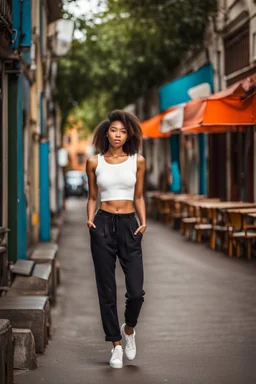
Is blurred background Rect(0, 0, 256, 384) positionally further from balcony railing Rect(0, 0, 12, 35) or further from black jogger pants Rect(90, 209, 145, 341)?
black jogger pants Rect(90, 209, 145, 341)

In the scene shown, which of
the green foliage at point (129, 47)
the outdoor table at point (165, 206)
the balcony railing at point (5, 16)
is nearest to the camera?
the balcony railing at point (5, 16)

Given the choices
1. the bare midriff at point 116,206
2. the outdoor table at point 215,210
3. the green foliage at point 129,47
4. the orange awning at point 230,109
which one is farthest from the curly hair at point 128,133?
the green foliage at point 129,47

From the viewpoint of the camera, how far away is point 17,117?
39.2 feet

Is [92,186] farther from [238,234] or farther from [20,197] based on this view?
[238,234]

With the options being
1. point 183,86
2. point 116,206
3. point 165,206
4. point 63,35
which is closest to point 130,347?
point 116,206

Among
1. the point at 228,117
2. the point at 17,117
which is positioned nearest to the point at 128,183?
the point at 17,117

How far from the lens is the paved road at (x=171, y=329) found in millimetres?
7219

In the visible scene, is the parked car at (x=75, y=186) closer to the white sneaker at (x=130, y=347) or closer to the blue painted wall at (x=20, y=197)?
the blue painted wall at (x=20, y=197)

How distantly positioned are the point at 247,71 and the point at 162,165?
18.2m

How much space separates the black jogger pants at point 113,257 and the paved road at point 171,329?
0.46 meters

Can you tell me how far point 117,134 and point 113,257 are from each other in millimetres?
987

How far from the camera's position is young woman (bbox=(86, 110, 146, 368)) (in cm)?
743

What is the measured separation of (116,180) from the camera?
7422 millimetres

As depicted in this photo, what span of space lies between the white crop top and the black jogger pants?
0.15m
